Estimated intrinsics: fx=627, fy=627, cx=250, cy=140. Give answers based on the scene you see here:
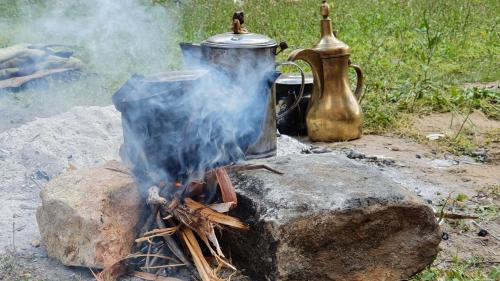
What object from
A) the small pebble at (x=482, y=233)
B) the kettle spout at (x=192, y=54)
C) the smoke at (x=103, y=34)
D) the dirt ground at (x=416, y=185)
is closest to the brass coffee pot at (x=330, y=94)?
the dirt ground at (x=416, y=185)

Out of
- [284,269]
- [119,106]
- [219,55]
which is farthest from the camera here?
[219,55]

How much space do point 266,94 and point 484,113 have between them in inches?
111

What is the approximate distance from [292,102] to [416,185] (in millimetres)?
1387

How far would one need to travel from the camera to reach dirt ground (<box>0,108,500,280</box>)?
271 cm

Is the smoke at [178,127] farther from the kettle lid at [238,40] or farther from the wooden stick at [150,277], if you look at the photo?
the wooden stick at [150,277]

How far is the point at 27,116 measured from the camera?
5148 millimetres

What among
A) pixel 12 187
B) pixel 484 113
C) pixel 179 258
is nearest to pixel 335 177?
pixel 179 258

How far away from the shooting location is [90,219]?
2525 millimetres

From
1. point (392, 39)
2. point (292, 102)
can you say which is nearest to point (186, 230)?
point (292, 102)

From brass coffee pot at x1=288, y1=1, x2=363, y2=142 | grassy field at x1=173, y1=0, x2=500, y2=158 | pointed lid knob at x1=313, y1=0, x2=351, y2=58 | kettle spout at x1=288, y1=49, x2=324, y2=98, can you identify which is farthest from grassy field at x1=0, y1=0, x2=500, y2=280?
pointed lid knob at x1=313, y1=0, x2=351, y2=58

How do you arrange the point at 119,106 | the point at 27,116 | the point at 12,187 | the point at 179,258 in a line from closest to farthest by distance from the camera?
the point at 179,258 → the point at 119,106 → the point at 12,187 → the point at 27,116

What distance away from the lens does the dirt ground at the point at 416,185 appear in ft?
8.89

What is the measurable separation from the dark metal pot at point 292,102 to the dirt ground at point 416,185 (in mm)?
334

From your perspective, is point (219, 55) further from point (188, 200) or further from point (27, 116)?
point (27, 116)
